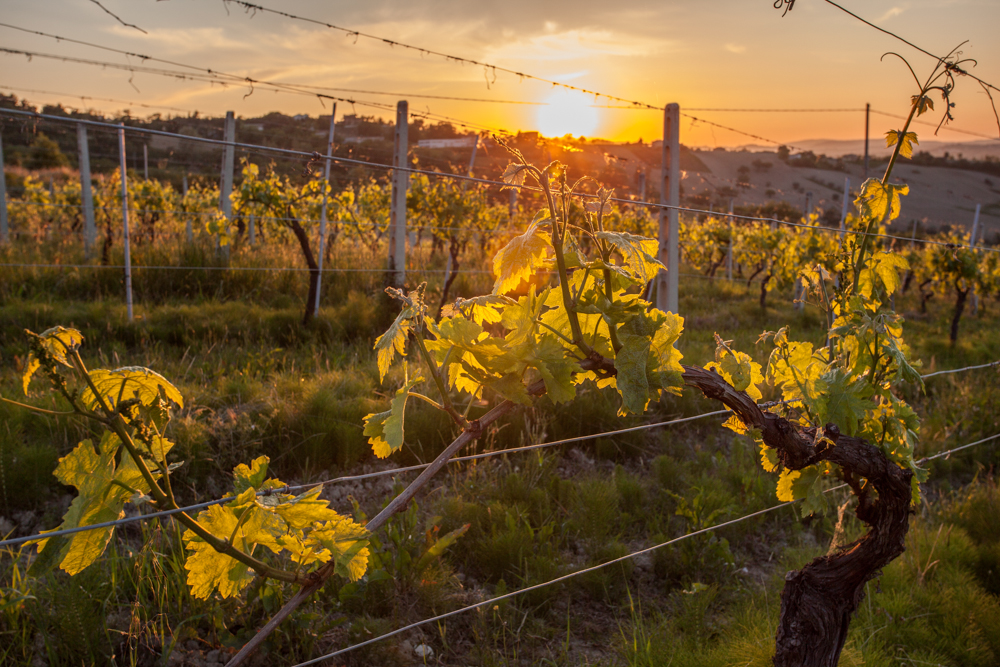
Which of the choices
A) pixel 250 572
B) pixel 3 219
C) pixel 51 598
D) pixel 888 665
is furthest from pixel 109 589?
pixel 3 219

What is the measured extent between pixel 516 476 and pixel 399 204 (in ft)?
15.4

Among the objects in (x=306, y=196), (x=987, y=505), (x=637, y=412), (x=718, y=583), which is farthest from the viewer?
(x=306, y=196)

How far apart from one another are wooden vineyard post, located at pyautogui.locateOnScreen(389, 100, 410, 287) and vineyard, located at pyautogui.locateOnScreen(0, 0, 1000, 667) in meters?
0.97

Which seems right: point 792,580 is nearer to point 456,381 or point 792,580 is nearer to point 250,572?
point 456,381

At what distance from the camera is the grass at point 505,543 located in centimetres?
228

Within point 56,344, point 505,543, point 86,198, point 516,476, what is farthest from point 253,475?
point 86,198

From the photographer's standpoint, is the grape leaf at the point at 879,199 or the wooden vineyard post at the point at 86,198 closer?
the grape leaf at the point at 879,199

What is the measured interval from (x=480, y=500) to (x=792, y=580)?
1.73 meters

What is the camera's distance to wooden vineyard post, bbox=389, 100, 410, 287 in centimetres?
710

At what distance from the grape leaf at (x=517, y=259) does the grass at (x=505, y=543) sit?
4.93 feet

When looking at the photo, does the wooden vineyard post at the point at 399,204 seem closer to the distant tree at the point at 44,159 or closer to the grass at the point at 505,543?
the grass at the point at 505,543

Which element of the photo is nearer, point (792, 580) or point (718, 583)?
point (792, 580)

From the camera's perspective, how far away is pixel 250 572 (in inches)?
53.1

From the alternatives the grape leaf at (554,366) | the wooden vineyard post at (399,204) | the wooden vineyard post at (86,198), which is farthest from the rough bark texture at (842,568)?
the wooden vineyard post at (86,198)
